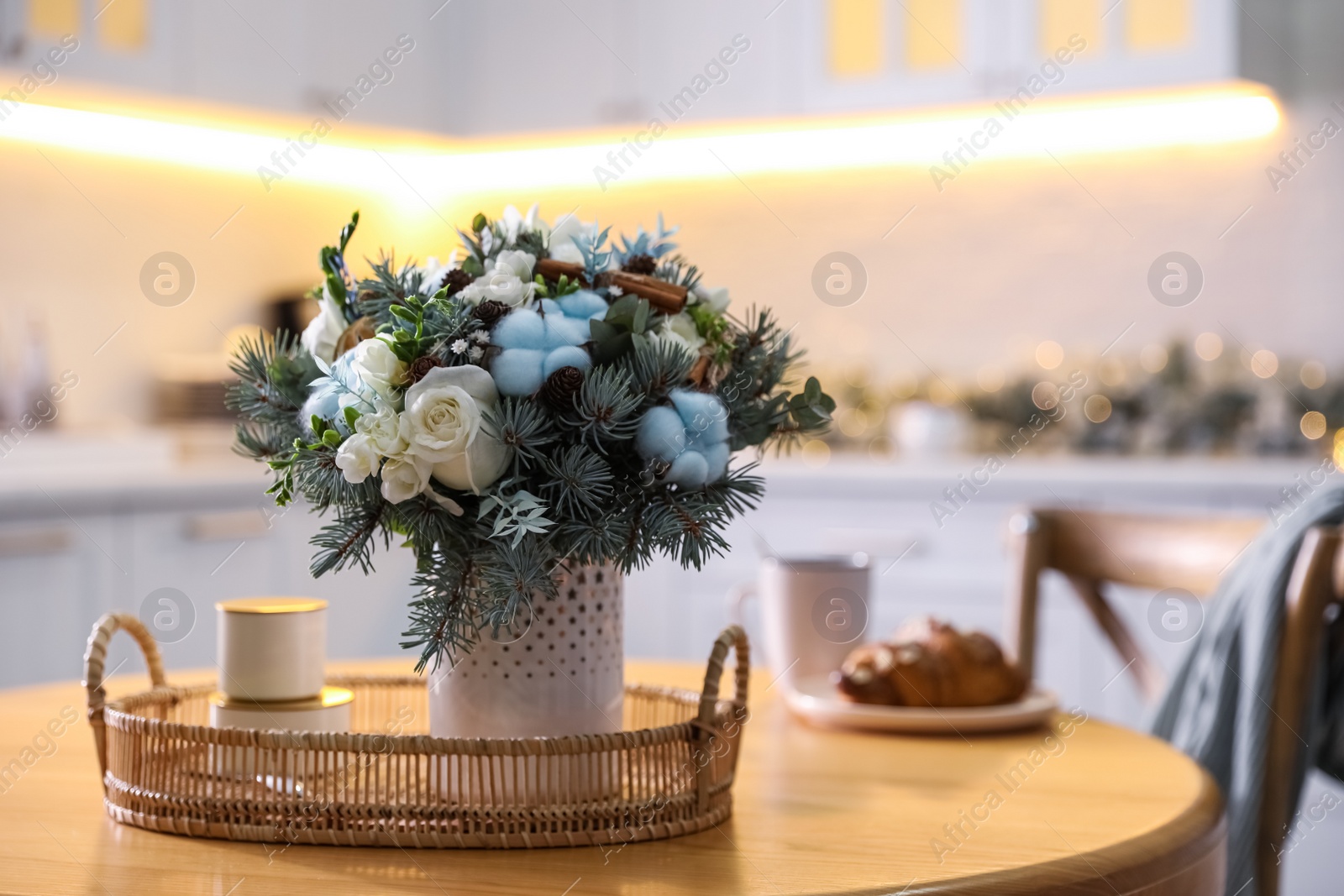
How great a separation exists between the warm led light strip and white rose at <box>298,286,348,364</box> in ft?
8.54

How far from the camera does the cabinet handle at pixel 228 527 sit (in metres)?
2.69

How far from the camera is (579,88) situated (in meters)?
3.68

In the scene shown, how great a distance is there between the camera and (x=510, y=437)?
30.0 inches

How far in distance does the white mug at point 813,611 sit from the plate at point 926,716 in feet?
0.29

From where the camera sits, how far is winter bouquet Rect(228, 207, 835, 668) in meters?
0.76

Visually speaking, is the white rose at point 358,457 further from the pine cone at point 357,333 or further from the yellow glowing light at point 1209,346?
the yellow glowing light at point 1209,346

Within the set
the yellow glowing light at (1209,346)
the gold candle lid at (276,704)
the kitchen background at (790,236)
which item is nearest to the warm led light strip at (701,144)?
the kitchen background at (790,236)

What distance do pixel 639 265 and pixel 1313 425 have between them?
2.50 m

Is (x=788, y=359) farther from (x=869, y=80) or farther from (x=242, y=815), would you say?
(x=869, y=80)

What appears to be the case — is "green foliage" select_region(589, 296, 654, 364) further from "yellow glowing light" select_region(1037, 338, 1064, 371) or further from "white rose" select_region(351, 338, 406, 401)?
"yellow glowing light" select_region(1037, 338, 1064, 371)

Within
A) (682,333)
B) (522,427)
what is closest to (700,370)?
(682,333)

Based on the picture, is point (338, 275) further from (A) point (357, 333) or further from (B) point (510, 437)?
(B) point (510, 437)

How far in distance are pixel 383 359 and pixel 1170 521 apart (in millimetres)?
1079

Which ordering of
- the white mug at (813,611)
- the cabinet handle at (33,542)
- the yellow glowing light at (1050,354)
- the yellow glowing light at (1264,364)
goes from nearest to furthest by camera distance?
the white mug at (813,611) < the cabinet handle at (33,542) < the yellow glowing light at (1264,364) < the yellow glowing light at (1050,354)
